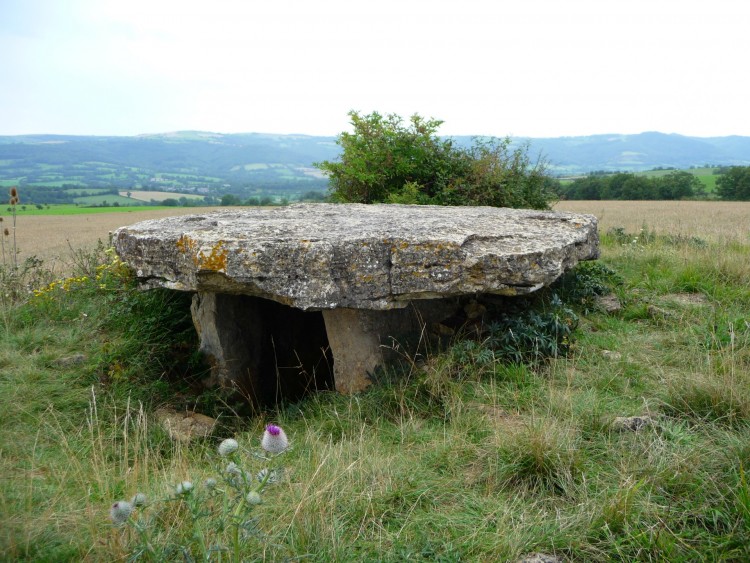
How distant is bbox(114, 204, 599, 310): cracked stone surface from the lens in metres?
5.03

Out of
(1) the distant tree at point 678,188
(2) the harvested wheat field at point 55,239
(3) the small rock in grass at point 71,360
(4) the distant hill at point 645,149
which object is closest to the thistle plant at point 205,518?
(3) the small rock in grass at point 71,360

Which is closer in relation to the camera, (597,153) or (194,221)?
(194,221)

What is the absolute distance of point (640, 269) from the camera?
8.41 m

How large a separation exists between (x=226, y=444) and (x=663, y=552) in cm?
216

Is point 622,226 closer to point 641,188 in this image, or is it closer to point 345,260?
point 345,260

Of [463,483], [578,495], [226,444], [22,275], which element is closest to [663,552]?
[578,495]

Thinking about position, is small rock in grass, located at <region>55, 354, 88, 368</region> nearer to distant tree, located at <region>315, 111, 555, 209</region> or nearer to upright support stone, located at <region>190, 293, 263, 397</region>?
upright support stone, located at <region>190, 293, 263, 397</region>

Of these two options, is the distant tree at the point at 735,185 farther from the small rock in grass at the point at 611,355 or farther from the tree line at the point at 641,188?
the small rock in grass at the point at 611,355

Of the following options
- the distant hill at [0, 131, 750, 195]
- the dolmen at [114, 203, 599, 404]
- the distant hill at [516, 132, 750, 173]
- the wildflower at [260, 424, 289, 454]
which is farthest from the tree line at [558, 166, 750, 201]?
the distant hill at [516, 132, 750, 173]

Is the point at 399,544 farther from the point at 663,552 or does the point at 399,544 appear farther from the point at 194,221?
the point at 194,221

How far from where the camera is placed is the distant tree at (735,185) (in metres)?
34.3

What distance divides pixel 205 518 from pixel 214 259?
2424 millimetres

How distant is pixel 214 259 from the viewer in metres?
5.01

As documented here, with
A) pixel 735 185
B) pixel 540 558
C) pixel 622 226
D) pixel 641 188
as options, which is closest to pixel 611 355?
pixel 540 558
